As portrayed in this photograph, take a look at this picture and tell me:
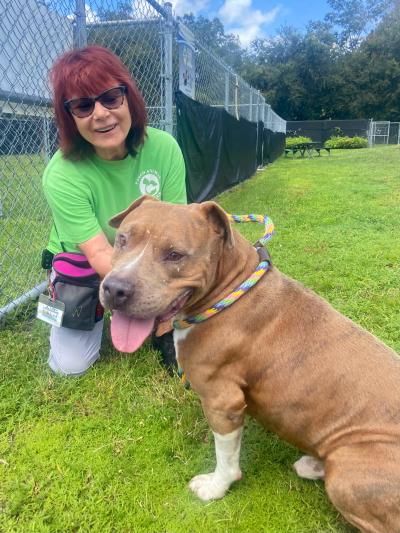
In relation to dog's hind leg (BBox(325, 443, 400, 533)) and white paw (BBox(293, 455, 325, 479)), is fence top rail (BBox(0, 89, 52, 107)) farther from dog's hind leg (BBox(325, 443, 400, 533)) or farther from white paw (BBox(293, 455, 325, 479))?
dog's hind leg (BBox(325, 443, 400, 533))

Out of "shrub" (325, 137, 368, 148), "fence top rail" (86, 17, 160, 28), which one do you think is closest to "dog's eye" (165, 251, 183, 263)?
"fence top rail" (86, 17, 160, 28)

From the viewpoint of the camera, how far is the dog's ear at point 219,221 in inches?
87.9

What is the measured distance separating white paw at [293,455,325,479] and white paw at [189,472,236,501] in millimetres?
420

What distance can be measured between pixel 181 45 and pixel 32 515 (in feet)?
19.6

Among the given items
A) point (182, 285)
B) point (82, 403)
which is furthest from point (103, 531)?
point (182, 285)

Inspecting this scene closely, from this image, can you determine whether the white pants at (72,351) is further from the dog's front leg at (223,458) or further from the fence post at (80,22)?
the fence post at (80,22)

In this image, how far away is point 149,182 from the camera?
352 centimetres

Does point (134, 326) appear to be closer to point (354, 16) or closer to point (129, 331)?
point (129, 331)

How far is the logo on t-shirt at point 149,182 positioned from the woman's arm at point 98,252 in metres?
0.56

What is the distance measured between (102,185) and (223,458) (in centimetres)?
204

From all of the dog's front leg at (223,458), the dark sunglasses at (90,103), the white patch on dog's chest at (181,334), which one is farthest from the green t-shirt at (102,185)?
the dog's front leg at (223,458)

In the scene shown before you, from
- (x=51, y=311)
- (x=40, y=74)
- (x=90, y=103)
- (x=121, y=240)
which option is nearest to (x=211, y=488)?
(x=121, y=240)

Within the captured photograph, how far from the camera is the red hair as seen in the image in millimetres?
3027

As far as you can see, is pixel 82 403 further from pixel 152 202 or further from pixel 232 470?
pixel 152 202
